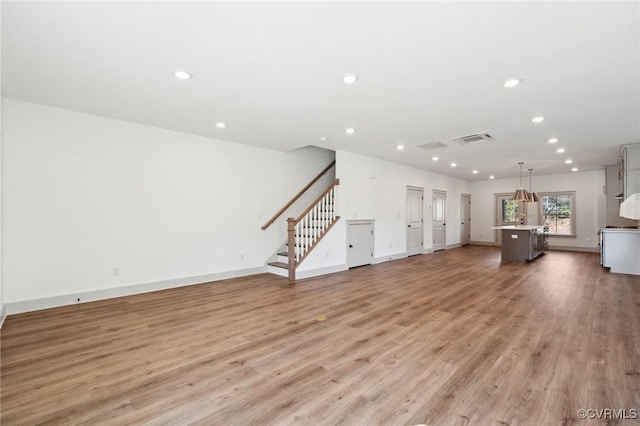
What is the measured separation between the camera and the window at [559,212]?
33.4 ft

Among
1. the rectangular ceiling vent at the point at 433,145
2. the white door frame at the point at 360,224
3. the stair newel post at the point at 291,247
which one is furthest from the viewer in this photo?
the white door frame at the point at 360,224

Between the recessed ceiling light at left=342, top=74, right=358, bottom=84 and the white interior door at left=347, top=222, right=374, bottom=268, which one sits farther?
the white interior door at left=347, top=222, right=374, bottom=268

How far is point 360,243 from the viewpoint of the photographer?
7.18 metres

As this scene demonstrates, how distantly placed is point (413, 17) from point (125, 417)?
11.3 ft

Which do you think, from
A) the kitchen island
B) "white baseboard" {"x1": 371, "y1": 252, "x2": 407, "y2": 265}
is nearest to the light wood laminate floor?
"white baseboard" {"x1": 371, "y1": 252, "x2": 407, "y2": 265}

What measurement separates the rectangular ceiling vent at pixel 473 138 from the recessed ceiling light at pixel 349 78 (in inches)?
129

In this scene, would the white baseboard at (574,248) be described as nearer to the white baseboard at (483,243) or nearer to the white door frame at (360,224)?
the white baseboard at (483,243)

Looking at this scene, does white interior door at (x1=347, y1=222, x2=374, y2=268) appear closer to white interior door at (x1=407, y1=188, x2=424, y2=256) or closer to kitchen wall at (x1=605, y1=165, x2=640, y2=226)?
white interior door at (x1=407, y1=188, x2=424, y2=256)

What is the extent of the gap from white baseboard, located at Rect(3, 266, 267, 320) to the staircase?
93 centimetres

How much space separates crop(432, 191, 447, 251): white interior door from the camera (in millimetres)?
10164

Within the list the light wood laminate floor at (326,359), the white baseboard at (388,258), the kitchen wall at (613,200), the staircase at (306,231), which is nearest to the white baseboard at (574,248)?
the kitchen wall at (613,200)

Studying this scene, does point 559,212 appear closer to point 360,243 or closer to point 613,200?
point 613,200

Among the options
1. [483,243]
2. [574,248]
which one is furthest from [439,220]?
[574,248]

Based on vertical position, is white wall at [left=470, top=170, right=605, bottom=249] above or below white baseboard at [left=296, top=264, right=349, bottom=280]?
above
